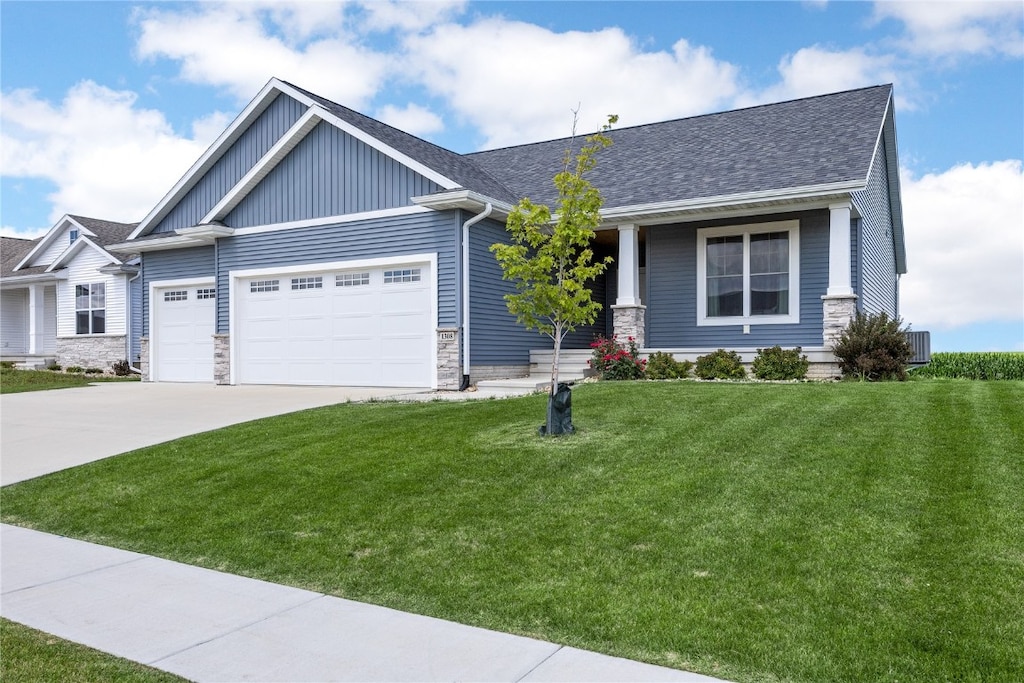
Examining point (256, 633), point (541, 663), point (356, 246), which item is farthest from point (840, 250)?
point (256, 633)

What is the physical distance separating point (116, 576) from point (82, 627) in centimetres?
104

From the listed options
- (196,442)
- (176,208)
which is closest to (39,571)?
(196,442)

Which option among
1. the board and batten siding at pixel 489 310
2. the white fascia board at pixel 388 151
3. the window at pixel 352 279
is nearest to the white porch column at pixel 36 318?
the window at pixel 352 279

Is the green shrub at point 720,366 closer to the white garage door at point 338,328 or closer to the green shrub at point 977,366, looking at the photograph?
the white garage door at point 338,328

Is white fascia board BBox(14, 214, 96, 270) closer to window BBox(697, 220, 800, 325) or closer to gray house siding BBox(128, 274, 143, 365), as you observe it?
gray house siding BBox(128, 274, 143, 365)

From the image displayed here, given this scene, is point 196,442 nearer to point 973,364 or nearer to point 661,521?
point 661,521

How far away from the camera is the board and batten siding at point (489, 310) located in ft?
49.0

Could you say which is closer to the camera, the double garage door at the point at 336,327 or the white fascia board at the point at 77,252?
the double garage door at the point at 336,327

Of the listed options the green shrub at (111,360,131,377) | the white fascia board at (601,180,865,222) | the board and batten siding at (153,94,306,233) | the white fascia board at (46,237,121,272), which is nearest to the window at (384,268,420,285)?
A: the white fascia board at (601,180,865,222)

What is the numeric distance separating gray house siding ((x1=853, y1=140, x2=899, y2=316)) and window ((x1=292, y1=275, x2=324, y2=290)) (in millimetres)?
11411

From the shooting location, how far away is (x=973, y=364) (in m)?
20.6

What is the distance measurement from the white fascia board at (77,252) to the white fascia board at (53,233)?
541mm

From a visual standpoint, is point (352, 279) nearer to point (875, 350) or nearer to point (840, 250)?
point (840, 250)

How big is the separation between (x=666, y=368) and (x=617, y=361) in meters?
1.00
